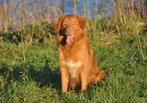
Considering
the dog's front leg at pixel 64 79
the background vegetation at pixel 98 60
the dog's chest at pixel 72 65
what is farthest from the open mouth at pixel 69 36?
the background vegetation at pixel 98 60

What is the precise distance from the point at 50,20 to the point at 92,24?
88 centimetres

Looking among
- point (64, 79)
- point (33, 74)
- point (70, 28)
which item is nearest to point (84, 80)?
point (64, 79)

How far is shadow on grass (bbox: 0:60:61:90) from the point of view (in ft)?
21.9

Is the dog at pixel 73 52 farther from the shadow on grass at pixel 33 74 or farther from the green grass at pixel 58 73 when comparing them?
the shadow on grass at pixel 33 74

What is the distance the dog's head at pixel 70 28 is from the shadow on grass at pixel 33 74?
840 mm

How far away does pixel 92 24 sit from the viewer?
378 inches

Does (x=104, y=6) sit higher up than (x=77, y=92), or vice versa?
(x=104, y=6)

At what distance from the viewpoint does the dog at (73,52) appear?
5.98m

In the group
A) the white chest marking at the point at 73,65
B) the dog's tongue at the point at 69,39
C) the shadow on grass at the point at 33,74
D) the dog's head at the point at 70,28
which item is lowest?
the shadow on grass at the point at 33,74

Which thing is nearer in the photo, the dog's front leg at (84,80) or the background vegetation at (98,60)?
the background vegetation at (98,60)

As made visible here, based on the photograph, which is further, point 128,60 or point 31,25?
point 31,25

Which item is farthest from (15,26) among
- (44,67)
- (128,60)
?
(128,60)

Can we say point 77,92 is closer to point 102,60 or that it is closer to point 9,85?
point 9,85

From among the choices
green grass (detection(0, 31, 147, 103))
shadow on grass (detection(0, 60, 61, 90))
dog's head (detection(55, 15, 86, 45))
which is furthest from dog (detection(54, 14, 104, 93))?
shadow on grass (detection(0, 60, 61, 90))
